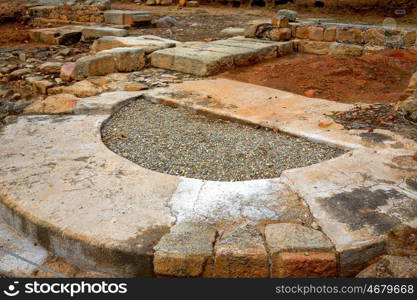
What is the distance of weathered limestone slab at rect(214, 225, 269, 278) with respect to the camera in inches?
87.1

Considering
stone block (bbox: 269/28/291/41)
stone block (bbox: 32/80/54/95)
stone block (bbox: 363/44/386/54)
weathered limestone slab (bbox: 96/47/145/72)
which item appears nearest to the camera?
stone block (bbox: 32/80/54/95)

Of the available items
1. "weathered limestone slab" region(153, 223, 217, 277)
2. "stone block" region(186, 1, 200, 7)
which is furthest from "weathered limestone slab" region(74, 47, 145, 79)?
"stone block" region(186, 1, 200, 7)

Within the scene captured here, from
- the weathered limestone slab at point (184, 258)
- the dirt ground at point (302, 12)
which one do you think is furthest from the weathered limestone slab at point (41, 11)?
the weathered limestone slab at point (184, 258)

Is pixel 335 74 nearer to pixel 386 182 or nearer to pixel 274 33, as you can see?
pixel 274 33

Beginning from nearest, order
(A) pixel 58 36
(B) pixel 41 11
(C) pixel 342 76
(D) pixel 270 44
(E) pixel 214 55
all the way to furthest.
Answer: (C) pixel 342 76
(E) pixel 214 55
(D) pixel 270 44
(A) pixel 58 36
(B) pixel 41 11

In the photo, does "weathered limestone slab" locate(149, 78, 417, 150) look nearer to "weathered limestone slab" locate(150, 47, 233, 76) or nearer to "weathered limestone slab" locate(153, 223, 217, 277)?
"weathered limestone slab" locate(150, 47, 233, 76)

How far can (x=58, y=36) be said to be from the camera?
9359mm

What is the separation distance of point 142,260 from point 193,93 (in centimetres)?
295

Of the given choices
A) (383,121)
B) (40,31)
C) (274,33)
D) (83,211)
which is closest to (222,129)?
(383,121)

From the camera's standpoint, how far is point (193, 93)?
493 cm

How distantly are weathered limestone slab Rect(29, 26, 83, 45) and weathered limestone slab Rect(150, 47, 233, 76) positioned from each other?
4010mm

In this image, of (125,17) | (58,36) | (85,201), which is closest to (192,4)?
(125,17)

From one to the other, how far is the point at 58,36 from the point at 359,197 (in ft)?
27.8

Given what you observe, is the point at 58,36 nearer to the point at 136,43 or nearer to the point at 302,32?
the point at 136,43
